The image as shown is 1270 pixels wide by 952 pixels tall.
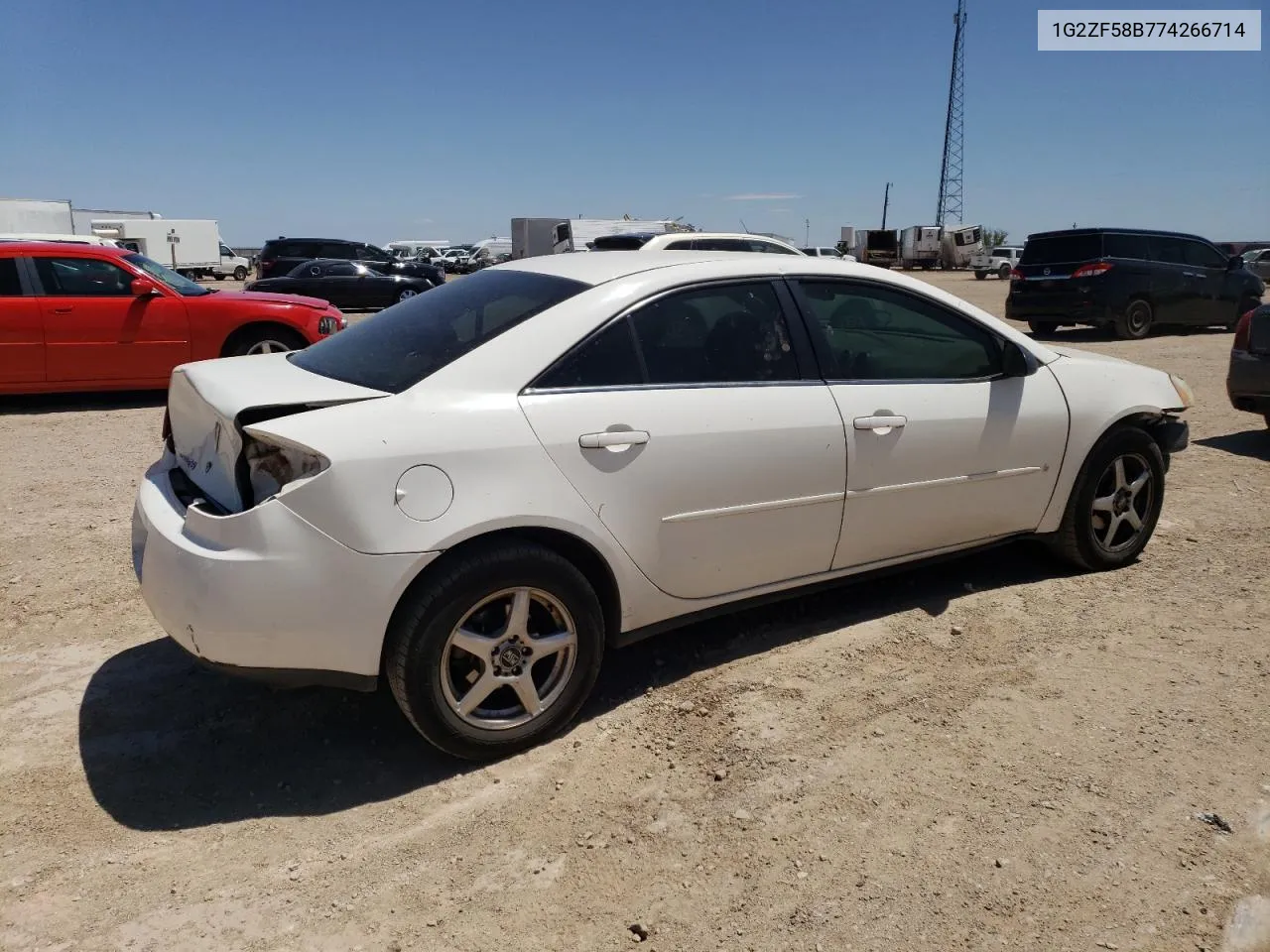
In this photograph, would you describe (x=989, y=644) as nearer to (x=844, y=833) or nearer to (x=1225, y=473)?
(x=844, y=833)

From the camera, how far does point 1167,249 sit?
15.8 metres

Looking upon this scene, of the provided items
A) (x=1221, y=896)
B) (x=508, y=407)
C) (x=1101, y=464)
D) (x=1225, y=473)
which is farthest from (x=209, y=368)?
(x=1225, y=473)

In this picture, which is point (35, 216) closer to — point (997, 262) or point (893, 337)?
point (893, 337)

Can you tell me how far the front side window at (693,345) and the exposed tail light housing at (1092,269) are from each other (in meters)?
13.3

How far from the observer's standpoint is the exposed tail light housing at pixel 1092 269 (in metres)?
15.1

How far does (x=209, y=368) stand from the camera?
3570 millimetres

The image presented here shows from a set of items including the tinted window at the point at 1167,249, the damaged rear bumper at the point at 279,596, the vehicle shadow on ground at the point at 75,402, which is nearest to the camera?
the damaged rear bumper at the point at 279,596

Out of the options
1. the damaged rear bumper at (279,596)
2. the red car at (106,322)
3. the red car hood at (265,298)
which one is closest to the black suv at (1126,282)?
the red car hood at (265,298)

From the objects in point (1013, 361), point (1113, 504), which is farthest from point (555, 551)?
point (1113, 504)

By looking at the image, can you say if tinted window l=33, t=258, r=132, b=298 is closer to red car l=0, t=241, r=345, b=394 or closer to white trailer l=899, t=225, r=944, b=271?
red car l=0, t=241, r=345, b=394

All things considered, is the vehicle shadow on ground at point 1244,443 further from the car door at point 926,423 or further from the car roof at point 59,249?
the car roof at point 59,249

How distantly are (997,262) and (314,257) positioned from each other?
117ft

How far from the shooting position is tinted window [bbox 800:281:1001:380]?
3828 mm

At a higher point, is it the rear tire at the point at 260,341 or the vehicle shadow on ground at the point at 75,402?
the rear tire at the point at 260,341
